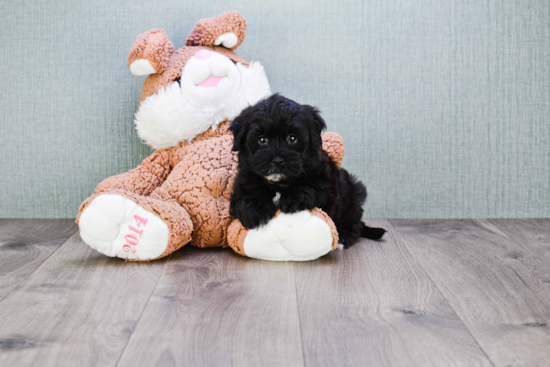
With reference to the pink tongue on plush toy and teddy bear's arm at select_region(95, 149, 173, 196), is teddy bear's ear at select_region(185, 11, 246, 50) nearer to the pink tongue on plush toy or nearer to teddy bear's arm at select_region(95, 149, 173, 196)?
the pink tongue on plush toy

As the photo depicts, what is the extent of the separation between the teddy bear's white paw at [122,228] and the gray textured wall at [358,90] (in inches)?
27.4

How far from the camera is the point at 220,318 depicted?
1107 mm

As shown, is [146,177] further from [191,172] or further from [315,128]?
[315,128]

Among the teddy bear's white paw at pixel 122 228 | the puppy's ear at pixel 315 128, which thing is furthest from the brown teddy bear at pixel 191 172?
the puppy's ear at pixel 315 128

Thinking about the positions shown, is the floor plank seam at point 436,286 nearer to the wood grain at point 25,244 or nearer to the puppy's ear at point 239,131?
the puppy's ear at point 239,131

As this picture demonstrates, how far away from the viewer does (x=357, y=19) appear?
2064 mm

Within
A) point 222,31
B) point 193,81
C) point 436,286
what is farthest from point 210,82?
point 436,286

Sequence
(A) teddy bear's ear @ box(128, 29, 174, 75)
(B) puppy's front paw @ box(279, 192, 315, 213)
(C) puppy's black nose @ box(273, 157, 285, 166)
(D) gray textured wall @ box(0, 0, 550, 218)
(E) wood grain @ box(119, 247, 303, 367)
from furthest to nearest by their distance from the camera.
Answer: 1. (D) gray textured wall @ box(0, 0, 550, 218)
2. (A) teddy bear's ear @ box(128, 29, 174, 75)
3. (B) puppy's front paw @ box(279, 192, 315, 213)
4. (C) puppy's black nose @ box(273, 157, 285, 166)
5. (E) wood grain @ box(119, 247, 303, 367)

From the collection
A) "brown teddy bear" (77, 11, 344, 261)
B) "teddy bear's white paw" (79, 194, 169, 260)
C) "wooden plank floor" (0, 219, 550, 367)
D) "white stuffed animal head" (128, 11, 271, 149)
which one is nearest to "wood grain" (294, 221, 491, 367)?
"wooden plank floor" (0, 219, 550, 367)

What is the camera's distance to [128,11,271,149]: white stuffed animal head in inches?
68.4

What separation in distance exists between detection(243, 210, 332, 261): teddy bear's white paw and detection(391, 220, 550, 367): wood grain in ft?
1.10

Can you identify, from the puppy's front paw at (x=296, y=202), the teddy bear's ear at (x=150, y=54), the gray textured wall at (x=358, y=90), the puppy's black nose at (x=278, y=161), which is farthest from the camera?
the gray textured wall at (x=358, y=90)

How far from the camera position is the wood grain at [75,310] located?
0.95 metres

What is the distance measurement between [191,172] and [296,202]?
44cm
